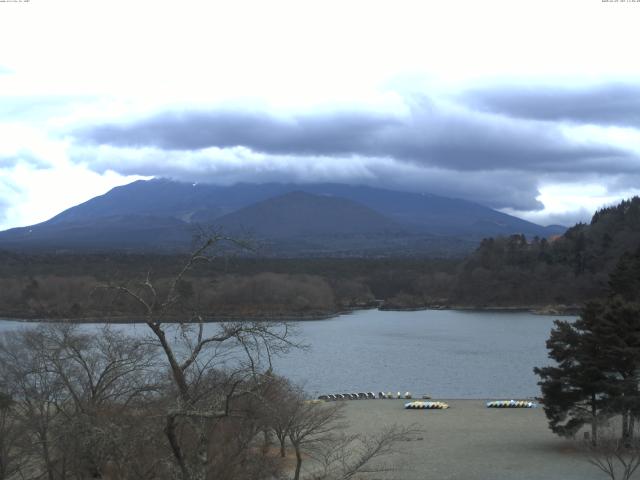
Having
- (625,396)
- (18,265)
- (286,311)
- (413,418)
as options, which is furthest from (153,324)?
(18,265)

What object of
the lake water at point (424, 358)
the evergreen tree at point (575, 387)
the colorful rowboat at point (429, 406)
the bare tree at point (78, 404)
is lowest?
the lake water at point (424, 358)

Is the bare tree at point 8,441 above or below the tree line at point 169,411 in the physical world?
below

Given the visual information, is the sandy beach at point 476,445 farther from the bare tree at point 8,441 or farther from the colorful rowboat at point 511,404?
the bare tree at point 8,441

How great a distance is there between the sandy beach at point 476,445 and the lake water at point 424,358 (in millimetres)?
4093

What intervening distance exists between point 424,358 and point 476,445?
2821 centimetres

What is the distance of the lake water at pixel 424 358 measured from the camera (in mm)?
40031

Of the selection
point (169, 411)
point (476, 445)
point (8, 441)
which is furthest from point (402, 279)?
point (169, 411)

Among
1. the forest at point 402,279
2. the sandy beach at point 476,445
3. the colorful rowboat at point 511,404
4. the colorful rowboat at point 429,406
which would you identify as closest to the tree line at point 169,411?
the sandy beach at point 476,445

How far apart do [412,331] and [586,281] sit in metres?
38.1

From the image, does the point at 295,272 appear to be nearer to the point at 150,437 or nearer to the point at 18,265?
the point at 18,265

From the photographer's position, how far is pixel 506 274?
10925 centimetres

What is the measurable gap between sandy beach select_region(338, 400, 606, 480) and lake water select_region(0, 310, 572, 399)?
409 cm

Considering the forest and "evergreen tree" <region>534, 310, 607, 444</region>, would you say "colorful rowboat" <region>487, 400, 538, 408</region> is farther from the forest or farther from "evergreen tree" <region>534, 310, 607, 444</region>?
the forest

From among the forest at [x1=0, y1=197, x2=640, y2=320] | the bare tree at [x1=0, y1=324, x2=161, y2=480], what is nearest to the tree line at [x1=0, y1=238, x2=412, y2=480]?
the bare tree at [x1=0, y1=324, x2=161, y2=480]
